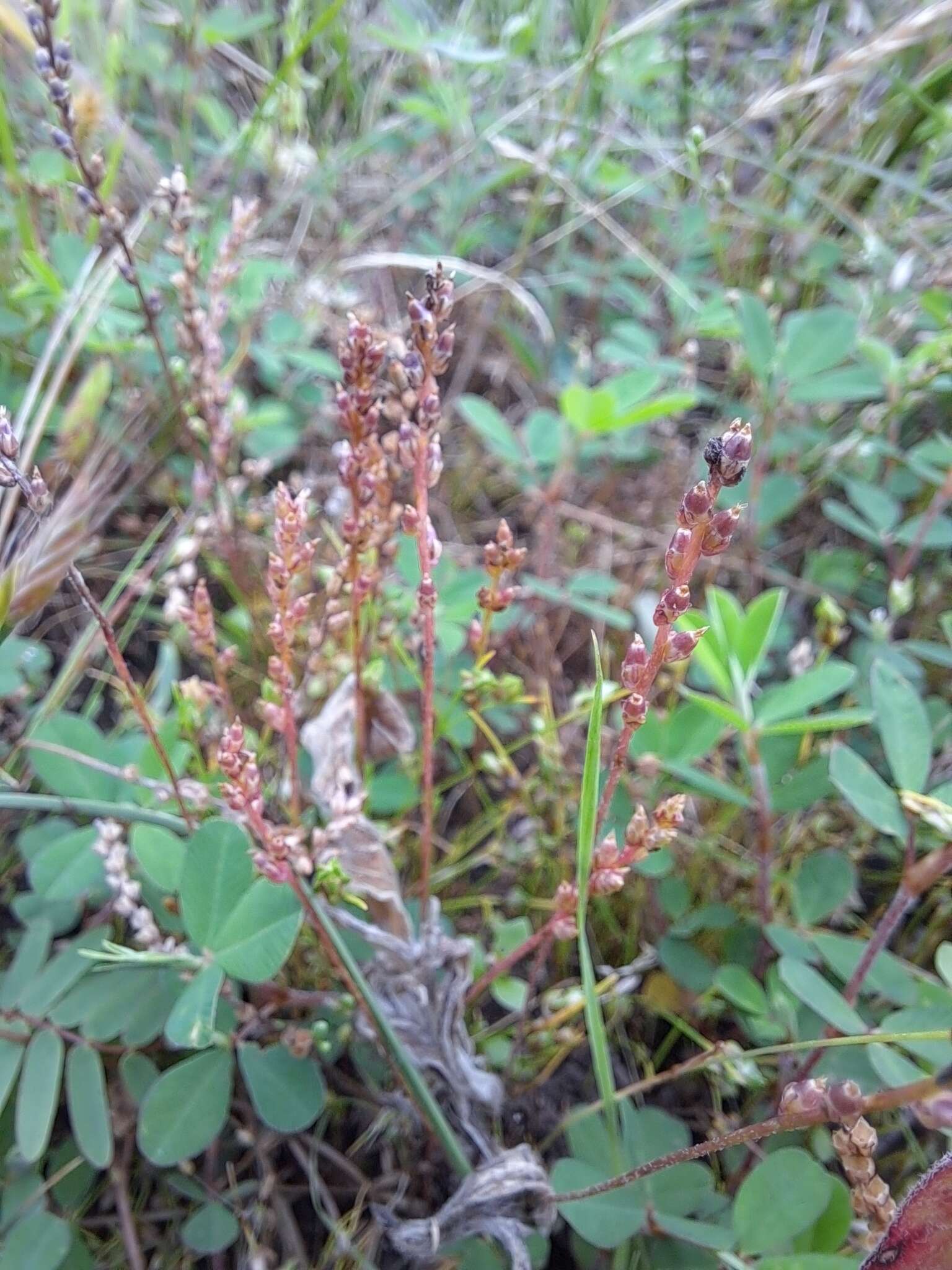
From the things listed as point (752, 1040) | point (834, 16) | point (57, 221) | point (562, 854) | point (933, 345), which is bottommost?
point (752, 1040)

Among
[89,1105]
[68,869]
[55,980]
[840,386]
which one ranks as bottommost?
[89,1105]

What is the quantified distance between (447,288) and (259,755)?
0.77 m

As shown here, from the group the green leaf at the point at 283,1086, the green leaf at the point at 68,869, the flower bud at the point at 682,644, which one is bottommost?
the green leaf at the point at 283,1086

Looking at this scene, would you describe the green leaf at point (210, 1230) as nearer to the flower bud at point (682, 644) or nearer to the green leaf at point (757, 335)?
the flower bud at point (682, 644)

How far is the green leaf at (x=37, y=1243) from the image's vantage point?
3.07 feet

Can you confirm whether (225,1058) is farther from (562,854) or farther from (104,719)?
(104,719)

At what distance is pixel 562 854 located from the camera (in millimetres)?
1245

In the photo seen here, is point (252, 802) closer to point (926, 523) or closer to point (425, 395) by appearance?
point (425, 395)

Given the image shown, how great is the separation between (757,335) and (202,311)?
94cm

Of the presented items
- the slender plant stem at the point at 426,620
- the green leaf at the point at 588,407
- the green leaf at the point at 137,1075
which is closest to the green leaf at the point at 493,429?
the green leaf at the point at 588,407

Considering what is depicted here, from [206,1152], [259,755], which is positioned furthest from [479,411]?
[206,1152]

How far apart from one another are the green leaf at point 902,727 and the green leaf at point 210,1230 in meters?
0.91

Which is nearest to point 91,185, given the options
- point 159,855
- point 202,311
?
point 202,311

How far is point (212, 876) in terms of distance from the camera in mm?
914
